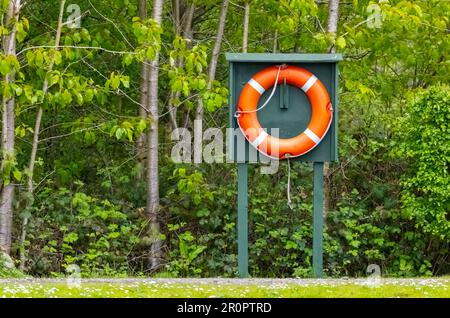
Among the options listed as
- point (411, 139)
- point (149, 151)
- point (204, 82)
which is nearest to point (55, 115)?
point (149, 151)

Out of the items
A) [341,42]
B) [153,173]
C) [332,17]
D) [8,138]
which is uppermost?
[332,17]

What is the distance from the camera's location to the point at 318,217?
30.1 ft

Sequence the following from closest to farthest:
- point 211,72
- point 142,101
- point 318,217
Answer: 1. point 318,217
2. point 211,72
3. point 142,101

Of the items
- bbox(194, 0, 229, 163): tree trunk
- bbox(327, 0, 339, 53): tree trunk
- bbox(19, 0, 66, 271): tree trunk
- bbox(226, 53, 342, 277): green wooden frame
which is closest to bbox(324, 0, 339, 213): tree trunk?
bbox(327, 0, 339, 53): tree trunk

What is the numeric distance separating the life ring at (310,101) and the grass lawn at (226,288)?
1.25 meters

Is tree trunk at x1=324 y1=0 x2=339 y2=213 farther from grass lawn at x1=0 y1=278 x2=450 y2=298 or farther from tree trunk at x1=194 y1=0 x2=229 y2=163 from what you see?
grass lawn at x1=0 y1=278 x2=450 y2=298

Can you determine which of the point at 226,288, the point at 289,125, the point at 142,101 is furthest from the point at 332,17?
the point at 226,288

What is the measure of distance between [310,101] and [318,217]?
1038 millimetres

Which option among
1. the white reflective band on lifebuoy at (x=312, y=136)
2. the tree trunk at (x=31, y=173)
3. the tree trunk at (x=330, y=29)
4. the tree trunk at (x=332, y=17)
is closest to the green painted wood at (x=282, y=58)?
the white reflective band on lifebuoy at (x=312, y=136)

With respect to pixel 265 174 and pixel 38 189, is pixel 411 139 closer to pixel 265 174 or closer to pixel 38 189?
pixel 265 174

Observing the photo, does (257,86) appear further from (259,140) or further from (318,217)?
(318,217)

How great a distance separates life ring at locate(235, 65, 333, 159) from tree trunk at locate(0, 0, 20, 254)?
233cm

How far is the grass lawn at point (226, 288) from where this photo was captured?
7.42 m

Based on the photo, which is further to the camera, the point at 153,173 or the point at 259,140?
the point at 153,173
